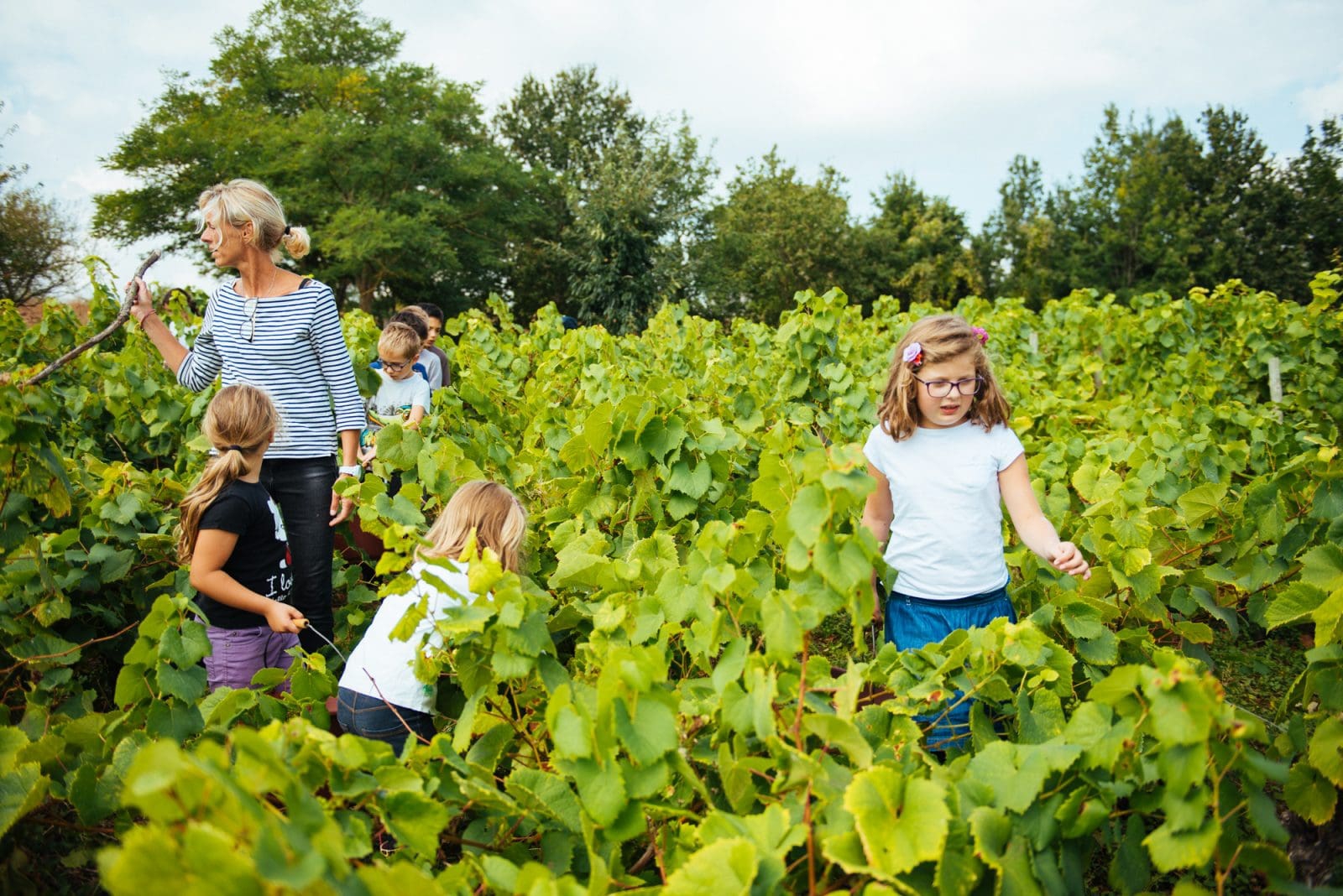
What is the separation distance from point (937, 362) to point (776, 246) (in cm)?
3511

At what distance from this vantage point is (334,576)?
3246 mm

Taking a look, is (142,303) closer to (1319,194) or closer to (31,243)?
(31,243)

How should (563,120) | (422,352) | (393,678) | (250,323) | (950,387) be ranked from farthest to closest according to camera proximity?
(563,120) < (422,352) < (250,323) < (950,387) < (393,678)

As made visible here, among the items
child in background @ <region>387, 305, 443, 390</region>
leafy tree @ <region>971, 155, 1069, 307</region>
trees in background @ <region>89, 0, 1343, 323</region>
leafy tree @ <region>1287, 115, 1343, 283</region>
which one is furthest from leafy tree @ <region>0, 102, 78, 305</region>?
leafy tree @ <region>1287, 115, 1343, 283</region>

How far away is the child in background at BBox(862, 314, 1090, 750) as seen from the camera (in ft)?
6.75

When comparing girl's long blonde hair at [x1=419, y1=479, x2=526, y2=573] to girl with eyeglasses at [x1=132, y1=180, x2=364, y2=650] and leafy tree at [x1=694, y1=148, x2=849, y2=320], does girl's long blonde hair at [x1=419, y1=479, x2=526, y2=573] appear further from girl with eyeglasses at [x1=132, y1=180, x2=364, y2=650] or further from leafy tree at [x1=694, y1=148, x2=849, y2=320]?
leafy tree at [x1=694, y1=148, x2=849, y2=320]

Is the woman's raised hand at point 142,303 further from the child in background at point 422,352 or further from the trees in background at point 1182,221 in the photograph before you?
the trees in background at point 1182,221

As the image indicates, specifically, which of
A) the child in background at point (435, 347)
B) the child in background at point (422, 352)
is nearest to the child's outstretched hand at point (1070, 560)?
the child in background at point (422, 352)

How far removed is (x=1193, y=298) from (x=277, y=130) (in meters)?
29.4

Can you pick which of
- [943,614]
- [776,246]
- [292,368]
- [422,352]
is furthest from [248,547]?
[776,246]

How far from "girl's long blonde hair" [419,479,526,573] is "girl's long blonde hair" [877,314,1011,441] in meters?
0.97

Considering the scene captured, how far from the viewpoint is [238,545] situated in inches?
89.4

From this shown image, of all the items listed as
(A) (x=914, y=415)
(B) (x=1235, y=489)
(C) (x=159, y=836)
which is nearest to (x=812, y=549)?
(C) (x=159, y=836)

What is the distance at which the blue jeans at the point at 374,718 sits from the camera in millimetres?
1838
